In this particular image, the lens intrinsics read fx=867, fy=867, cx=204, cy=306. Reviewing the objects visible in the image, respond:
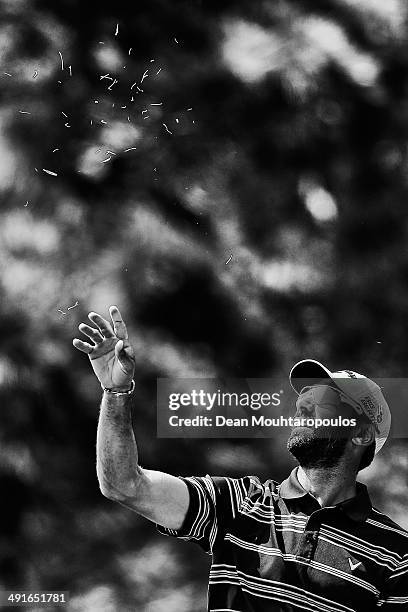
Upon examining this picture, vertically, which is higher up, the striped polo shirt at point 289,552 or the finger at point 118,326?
the finger at point 118,326

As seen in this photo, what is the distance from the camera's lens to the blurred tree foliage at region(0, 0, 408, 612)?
1790 mm

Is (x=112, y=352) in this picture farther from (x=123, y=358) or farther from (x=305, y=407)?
(x=305, y=407)

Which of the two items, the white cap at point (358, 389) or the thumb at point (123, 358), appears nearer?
the thumb at point (123, 358)

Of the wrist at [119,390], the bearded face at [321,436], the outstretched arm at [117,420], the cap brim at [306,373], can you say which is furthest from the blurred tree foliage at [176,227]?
the wrist at [119,390]

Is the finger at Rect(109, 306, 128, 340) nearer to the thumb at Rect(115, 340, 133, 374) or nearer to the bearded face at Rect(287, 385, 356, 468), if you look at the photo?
the thumb at Rect(115, 340, 133, 374)

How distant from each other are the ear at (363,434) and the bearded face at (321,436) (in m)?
0.02

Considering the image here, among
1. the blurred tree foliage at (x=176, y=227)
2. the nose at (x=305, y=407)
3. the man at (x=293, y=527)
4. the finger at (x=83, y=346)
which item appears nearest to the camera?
the finger at (x=83, y=346)

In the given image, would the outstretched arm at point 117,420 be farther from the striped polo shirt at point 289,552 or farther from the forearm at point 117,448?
the striped polo shirt at point 289,552

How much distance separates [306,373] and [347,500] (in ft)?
0.87

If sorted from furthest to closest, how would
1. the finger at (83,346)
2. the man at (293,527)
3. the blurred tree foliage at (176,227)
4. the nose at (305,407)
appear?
the blurred tree foliage at (176,227) → the nose at (305,407) → the man at (293,527) → the finger at (83,346)

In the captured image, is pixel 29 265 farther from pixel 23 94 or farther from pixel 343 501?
pixel 343 501

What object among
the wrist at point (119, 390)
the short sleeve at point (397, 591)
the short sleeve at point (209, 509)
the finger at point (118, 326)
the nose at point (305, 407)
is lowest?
the short sleeve at point (397, 591)

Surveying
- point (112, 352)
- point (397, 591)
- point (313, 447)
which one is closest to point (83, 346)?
point (112, 352)

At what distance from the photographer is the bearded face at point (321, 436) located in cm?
159
